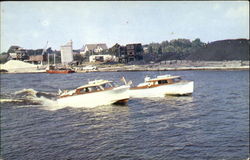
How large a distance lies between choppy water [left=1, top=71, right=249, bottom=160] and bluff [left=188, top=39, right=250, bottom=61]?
3737 inches

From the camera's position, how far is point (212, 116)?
1171 inches

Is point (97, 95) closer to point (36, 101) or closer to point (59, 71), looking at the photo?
point (36, 101)

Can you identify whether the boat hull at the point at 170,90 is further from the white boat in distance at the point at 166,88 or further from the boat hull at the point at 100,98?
the boat hull at the point at 100,98

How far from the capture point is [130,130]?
25.0m

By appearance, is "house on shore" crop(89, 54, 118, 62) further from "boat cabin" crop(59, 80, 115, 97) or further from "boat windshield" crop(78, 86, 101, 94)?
"boat windshield" crop(78, 86, 101, 94)

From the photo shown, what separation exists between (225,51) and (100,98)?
4352 inches

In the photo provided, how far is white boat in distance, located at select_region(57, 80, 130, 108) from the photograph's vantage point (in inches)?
1391

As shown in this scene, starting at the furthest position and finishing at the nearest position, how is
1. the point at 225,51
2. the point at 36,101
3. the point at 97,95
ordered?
the point at 225,51 < the point at 36,101 < the point at 97,95

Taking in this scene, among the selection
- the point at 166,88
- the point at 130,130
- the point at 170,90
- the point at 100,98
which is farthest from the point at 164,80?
the point at 130,130

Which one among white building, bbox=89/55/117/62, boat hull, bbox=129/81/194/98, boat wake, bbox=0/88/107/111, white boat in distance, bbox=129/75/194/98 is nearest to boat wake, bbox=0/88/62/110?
boat wake, bbox=0/88/107/111

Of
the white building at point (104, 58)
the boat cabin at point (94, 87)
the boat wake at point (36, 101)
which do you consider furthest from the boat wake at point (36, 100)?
the white building at point (104, 58)

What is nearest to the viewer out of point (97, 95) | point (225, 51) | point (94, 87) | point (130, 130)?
point (130, 130)

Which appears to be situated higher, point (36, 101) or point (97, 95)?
point (97, 95)

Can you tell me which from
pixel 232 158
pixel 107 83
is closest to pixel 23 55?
pixel 107 83
